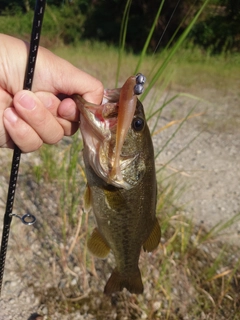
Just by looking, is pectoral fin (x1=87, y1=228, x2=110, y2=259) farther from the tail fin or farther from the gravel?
the gravel

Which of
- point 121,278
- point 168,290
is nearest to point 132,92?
point 121,278

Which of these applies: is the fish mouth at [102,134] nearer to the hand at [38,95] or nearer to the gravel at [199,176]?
the hand at [38,95]

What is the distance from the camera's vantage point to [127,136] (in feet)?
4.50

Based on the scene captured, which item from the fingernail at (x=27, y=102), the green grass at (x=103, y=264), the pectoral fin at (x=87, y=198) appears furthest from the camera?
the green grass at (x=103, y=264)

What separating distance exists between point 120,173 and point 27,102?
0.43 metres

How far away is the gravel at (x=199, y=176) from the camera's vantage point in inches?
95.8

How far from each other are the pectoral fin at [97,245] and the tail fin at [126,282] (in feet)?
0.48

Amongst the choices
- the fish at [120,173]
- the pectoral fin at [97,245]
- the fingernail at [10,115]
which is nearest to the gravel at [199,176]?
the pectoral fin at [97,245]

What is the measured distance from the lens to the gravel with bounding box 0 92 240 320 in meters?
2.43

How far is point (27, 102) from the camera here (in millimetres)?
1287

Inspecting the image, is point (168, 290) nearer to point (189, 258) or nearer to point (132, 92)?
point (189, 258)

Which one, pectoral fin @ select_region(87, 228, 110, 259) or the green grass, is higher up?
pectoral fin @ select_region(87, 228, 110, 259)

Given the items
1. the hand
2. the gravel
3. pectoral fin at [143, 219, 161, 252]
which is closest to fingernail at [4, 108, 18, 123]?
the hand

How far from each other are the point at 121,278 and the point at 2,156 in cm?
225
